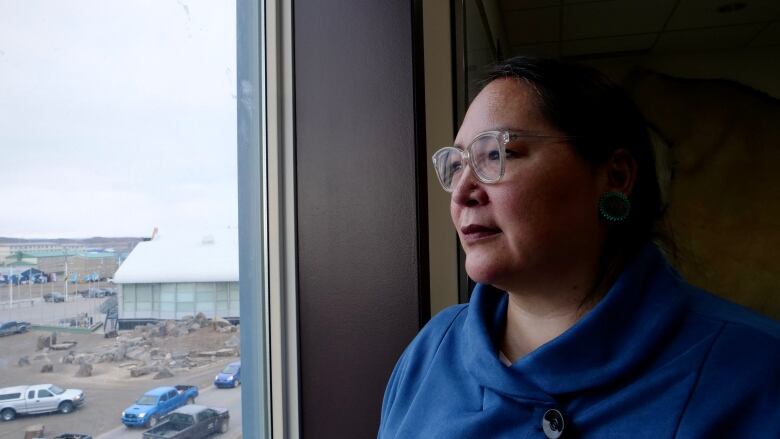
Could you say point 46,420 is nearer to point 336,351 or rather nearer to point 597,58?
point 336,351

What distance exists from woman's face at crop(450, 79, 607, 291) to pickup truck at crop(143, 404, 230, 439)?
0.67 m

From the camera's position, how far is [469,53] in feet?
6.16

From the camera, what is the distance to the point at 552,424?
2.46 ft

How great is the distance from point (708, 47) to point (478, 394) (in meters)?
4.33

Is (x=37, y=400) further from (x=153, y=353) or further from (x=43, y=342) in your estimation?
(x=153, y=353)

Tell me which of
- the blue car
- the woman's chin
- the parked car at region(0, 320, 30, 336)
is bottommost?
the blue car

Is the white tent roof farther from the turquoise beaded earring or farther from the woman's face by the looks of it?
the turquoise beaded earring

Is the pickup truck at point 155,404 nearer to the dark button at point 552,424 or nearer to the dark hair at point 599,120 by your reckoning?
the dark button at point 552,424

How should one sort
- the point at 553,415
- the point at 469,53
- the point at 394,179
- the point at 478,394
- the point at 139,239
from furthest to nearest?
the point at 469,53
the point at 394,179
the point at 139,239
the point at 478,394
the point at 553,415

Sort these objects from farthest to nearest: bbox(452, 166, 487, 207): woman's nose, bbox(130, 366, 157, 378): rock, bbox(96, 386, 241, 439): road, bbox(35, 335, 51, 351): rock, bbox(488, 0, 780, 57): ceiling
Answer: bbox(488, 0, 780, 57): ceiling, bbox(96, 386, 241, 439): road, bbox(130, 366, 157, 378): rock, bbox(452, 166, 487, 207): woman's nose, bbox(35, 335, 51, 351): rock

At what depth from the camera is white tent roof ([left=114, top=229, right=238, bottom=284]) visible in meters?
0.99

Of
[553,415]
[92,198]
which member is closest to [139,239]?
[92,198]

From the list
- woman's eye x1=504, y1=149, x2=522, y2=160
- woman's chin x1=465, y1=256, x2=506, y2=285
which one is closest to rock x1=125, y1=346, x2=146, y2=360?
woman's chin x1=465, y1=256, x2=506, y2=285

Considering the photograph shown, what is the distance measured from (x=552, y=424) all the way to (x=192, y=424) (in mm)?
Result: 756
